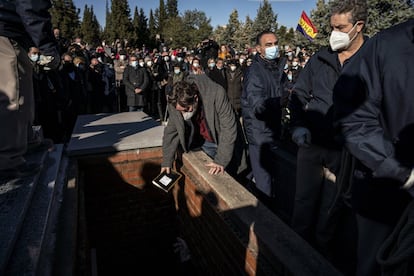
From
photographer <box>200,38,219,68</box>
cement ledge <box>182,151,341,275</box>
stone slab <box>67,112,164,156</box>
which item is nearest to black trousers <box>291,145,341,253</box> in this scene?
cement ledge <box>182,151,341,275</box>

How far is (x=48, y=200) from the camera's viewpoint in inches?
90.1

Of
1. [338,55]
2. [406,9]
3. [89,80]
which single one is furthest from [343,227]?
[406,9]

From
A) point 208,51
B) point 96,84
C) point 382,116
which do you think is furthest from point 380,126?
point 208,51

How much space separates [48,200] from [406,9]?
2473 cm

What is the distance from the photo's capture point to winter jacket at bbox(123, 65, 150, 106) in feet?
28.1

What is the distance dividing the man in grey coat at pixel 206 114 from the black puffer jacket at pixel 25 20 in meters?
1.27

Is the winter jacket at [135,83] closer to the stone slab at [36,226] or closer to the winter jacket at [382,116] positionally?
the stone slab at [36,226]

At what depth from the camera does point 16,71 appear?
2408mm

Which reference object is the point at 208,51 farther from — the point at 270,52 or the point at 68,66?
the point at 270,52

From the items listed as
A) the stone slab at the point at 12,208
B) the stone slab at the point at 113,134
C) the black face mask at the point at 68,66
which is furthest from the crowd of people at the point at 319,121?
the black face mask at the point at 68,66

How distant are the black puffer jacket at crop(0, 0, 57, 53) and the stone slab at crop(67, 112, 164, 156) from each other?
1.46 meters

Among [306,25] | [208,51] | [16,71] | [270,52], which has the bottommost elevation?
[16,71]

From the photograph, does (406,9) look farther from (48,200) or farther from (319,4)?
(48,200)

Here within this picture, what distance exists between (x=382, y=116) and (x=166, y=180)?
2.28 meters
